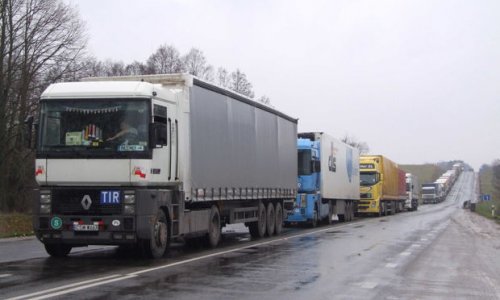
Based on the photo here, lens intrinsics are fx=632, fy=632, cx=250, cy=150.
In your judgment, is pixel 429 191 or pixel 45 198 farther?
pixel 429 191

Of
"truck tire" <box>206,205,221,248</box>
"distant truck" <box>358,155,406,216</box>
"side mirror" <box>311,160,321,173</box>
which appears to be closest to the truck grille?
"truck tire" <box>206,205,221,248</box>

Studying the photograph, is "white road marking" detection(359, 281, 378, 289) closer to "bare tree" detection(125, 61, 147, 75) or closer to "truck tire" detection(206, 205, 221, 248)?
"truck tire" detection(206, 205, 221, 248)

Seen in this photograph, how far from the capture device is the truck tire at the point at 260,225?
1942cm

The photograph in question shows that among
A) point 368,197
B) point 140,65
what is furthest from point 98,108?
Answer: point 140,65

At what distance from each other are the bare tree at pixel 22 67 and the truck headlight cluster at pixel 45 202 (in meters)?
20.8

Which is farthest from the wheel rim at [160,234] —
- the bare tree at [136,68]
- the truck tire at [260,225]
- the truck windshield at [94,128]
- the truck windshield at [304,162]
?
the bare tree at [136,68]

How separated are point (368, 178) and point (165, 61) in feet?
96.8

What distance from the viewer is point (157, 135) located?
1194cm

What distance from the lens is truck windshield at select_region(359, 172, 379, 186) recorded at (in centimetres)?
4109

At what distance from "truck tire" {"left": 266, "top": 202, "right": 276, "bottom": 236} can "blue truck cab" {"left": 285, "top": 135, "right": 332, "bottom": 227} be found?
504 centimetres

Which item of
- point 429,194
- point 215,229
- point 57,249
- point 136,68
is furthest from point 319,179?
point 429,194

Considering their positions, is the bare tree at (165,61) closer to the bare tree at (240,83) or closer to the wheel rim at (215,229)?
the bare tree at (240,83)

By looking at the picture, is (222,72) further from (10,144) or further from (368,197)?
(10,144)

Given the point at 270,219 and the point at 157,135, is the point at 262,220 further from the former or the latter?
the point at 157,135
